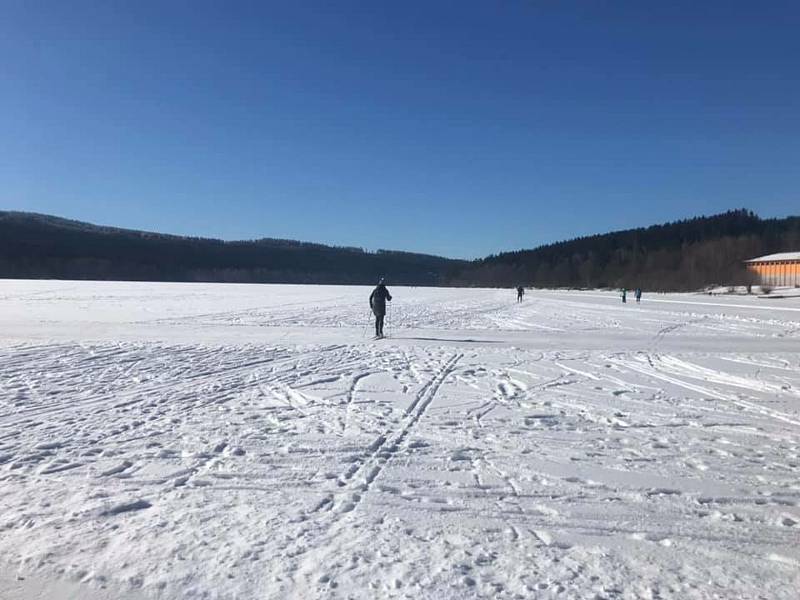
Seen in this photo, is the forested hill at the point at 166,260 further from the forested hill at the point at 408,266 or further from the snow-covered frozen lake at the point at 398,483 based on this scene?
the snow-covered frozen lake at the point at 398,483

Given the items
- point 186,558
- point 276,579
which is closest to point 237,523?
point 186,558

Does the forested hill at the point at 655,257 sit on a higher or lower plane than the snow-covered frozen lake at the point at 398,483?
higher

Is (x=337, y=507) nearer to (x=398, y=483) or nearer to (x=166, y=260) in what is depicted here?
(x=398, y=483)

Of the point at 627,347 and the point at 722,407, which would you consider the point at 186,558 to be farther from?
the point at 627,347

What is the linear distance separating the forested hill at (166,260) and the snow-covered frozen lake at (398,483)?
417 ft

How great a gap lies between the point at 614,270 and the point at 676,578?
14157cm

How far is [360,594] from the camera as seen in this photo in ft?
10.8

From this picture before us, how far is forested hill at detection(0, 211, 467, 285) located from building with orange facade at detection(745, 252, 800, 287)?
320ft

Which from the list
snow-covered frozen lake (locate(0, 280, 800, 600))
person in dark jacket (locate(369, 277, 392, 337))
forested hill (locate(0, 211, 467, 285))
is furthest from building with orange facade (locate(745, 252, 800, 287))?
forested hill (locate(0, 211, 467, 285))

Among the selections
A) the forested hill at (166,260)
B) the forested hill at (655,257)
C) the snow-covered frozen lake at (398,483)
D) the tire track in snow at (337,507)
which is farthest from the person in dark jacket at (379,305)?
the forested hill at (166,260)

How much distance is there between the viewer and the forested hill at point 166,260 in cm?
12800

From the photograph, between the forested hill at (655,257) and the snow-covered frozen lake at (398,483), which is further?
the forested hill at (655,257)

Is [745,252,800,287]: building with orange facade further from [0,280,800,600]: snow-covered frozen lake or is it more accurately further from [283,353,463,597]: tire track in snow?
[283,353,463,597]: tire track in snow

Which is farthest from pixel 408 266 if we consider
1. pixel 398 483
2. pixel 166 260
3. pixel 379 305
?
pixel 398 483
